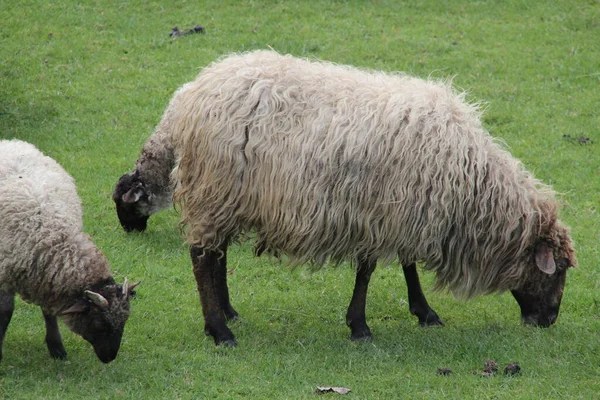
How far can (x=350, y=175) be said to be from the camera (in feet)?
23.7

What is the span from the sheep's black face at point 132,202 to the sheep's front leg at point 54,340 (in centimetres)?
301

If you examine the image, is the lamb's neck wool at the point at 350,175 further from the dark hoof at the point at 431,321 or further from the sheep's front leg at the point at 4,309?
the sheep's front leg at the point at 4,309

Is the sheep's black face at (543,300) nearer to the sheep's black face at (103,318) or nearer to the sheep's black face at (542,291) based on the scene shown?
the sheep's black face at (542,291)

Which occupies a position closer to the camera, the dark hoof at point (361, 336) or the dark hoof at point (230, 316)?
the dark hoof at point (361, 336)

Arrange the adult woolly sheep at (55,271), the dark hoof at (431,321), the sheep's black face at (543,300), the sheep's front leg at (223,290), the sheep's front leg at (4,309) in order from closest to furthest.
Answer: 1. the adult woolly sheep at (55,271)
2. the sheep's front leg at (4,309)
3. the sheep's black face at (543,300)
4. the sheep's front leg at (223,290)
5. the dark hoof at (431,321)

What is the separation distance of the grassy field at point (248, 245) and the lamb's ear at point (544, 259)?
2.04ft

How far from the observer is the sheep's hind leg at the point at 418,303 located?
26.8 feet

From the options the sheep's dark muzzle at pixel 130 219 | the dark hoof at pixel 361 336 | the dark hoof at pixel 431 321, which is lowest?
the sheep's dark muzzle at pixel 130 219

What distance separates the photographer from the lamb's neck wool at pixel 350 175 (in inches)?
284

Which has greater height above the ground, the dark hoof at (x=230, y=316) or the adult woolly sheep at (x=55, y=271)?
the adult woolly sheep at (x=55, y=271)

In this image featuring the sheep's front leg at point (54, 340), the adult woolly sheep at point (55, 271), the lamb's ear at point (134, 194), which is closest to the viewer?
the adult woolly sheep at point (55, 271)

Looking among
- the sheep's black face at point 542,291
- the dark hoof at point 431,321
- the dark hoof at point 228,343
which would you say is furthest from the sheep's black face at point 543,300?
the dark hoof at point 228,343

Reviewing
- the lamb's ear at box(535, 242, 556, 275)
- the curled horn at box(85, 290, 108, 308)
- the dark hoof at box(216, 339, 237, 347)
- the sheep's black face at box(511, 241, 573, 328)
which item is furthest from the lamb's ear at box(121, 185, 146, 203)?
the lamb's ear at box(535, 242, 556, 275)

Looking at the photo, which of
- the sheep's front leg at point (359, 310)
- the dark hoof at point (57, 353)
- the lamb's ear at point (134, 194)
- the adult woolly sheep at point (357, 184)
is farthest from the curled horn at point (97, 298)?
the lamb's ear at point (134, 194)
